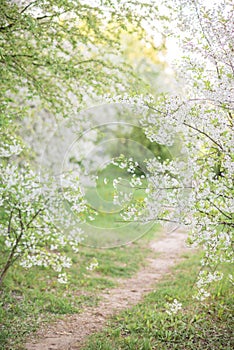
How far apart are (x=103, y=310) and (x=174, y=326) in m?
1.17

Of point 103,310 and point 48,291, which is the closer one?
point 103,310

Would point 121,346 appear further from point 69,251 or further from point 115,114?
point 115,114

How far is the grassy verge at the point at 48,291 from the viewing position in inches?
194

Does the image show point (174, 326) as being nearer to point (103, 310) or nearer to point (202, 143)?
point (103, 310)

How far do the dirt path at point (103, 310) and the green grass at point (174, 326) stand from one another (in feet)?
0.64

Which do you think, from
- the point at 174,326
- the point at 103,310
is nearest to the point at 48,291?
the point at 103,310

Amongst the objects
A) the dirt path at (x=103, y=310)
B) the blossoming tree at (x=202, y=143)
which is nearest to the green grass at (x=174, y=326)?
the dirt path at (x=103, y=310)

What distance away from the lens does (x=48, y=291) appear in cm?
620

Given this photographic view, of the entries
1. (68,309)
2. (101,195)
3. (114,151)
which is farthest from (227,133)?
(114,151)

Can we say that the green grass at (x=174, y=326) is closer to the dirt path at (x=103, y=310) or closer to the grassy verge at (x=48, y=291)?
the dirt path at (x=103, y=310)

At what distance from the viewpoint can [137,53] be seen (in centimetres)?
2359

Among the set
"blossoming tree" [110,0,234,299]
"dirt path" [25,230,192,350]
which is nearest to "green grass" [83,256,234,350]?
"dirt path" [25,230,192,350]

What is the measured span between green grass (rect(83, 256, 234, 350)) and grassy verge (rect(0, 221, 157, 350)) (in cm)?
75

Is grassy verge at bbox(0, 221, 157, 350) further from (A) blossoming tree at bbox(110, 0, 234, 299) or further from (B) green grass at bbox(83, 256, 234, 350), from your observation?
(A) blossoming tree at bbox(110, 0, 234, 299)
